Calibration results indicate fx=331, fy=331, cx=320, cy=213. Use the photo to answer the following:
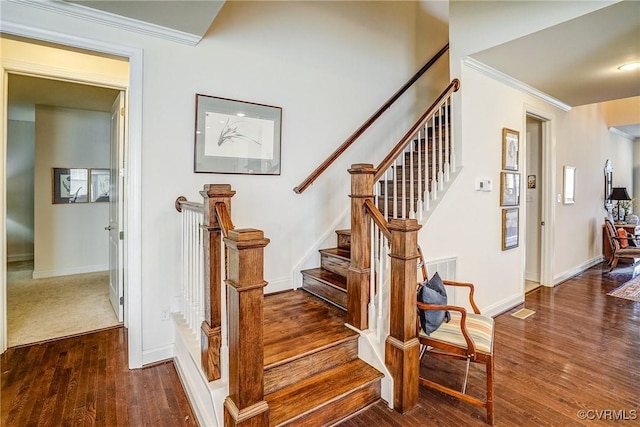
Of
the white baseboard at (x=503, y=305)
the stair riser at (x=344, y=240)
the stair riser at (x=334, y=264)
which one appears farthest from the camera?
the white baseboard at (x=503, y=305)

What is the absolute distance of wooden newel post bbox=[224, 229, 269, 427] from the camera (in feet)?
4.91

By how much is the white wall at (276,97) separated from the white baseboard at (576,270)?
3326 mm

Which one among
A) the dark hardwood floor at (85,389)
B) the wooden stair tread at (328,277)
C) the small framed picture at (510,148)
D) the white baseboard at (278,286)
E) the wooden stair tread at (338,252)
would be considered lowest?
the dark hardwood floor at (85,389)

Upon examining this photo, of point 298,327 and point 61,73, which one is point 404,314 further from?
point 61,73

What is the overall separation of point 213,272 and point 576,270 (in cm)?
595

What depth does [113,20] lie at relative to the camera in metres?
2.31

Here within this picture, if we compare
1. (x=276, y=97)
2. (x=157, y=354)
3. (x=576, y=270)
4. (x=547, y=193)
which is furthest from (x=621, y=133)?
(x=157, y=354)

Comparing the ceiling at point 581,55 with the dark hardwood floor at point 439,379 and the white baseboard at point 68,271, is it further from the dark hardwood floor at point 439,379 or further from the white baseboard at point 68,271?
→ the white baseboard at point 68,271

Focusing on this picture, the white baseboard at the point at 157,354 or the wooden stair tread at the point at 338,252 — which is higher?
the wooden stair tread at the point at 338,252

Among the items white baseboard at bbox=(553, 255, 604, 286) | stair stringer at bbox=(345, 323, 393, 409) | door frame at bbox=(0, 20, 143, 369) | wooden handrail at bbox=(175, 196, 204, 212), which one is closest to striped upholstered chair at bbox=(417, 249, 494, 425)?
stair stringer at bbox=(345, 323, 393, 409)

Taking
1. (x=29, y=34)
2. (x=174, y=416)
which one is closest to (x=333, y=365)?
(x=174, y=416)

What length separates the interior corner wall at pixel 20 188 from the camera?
576 cm

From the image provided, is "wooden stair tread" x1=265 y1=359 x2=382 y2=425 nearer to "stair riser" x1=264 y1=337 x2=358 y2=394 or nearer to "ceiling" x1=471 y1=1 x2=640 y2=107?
"stair riser" x1=264 y1=337 x2=358 y2=394

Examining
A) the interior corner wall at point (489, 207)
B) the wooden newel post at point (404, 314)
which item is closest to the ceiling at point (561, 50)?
the interior corner wall at point (489, 207)
